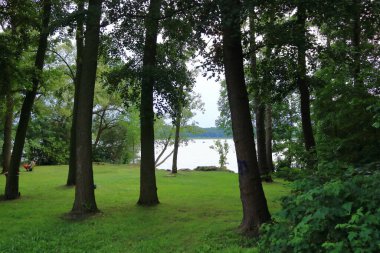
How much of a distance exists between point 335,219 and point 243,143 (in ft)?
15.4

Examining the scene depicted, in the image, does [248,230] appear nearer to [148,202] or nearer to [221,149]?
[148,202]

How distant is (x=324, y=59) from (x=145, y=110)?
5.37 metres

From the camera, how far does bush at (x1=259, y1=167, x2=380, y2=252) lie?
10.3 feet

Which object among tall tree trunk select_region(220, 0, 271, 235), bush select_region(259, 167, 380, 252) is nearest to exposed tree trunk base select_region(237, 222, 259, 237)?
tall tree trunk select_region(220, 0, 271, 235)

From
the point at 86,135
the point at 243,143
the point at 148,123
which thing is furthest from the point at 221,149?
the point at 243,143

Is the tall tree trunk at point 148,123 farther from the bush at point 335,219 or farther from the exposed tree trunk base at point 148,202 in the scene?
the bush at point 335,219

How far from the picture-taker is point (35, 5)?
1441 centimetres

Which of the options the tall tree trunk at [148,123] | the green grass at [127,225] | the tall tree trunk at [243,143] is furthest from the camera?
the tall tree trunk at [148,123]

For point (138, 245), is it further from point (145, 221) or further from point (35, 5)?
point (35, 5)

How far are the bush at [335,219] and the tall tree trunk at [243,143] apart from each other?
402 cm

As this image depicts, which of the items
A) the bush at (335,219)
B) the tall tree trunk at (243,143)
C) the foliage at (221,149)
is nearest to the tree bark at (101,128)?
the foliage at (221,149)

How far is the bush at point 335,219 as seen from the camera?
313cm

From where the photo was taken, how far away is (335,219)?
3.46 meters

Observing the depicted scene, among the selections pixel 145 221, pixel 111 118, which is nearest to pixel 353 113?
pixel 145 221
